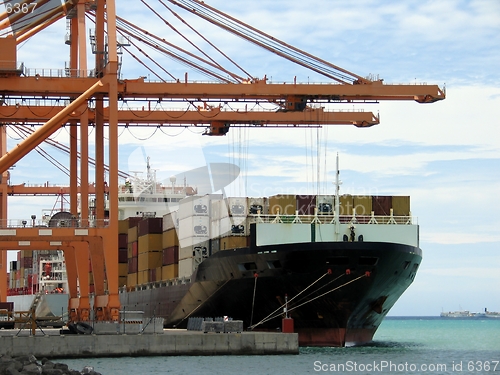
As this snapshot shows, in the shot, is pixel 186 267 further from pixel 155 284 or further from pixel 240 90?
pixel 240 90

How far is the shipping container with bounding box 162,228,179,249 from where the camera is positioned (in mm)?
40803

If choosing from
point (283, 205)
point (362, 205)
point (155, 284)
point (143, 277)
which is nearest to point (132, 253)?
point (143, 277)

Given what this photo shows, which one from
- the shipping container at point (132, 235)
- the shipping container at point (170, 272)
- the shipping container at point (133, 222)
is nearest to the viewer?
the shipping container at point (170, 272)

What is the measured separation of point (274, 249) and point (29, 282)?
39.1m

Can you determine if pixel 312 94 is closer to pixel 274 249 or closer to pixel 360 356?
pixel 274 249

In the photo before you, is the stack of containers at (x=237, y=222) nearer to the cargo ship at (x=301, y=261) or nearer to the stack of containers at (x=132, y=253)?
the cargo ship at (x=301, y=261)

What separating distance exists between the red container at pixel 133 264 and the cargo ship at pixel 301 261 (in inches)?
246

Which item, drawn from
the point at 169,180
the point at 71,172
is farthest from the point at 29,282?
the point at 71,172

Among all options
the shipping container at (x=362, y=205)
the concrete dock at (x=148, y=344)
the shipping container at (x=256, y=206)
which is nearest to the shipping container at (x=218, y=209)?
the shipping container at (x=256, y=206)

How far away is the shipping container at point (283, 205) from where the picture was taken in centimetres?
3472

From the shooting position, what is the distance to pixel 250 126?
40094 mm

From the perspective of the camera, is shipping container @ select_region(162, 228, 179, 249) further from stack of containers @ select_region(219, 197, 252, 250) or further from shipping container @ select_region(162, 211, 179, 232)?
stack of containers @ select_region(219, 197, 252, 250)

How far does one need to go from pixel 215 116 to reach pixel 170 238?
19.0ft

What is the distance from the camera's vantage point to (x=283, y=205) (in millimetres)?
34781
